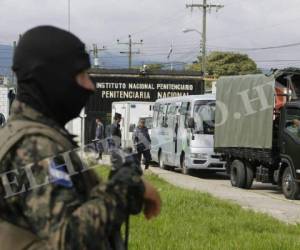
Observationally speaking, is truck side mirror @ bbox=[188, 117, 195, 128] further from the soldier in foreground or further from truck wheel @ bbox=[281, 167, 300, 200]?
the soldier in foreground

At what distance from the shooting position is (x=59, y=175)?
97.5 inches

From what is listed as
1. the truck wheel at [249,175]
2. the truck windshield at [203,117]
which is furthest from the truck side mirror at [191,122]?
the truck wheel at [249,175]

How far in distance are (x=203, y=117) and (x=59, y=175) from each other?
69.1 ft

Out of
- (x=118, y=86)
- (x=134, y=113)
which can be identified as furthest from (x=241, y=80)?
(x=118, y=86)

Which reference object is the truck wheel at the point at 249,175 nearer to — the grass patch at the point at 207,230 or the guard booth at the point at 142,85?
the grass patch at the point at 207,230

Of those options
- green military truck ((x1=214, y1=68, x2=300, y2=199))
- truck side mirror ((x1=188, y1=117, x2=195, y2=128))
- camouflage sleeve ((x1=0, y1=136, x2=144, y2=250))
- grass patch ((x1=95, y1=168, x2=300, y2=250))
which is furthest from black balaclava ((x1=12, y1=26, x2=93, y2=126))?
truck side mirror ((x1=188, y1=117, x2=195, y2=128))

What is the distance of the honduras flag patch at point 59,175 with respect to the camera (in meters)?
2.47

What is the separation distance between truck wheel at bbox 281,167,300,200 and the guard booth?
28.7 m

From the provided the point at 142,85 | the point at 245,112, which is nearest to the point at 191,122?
the point at 245,112

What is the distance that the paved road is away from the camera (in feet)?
45.7

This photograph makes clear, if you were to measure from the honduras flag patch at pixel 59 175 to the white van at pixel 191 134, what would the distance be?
20289mm

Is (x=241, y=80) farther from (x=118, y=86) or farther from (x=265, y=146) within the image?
(x=118, y=86)

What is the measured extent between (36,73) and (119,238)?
708 millimetres

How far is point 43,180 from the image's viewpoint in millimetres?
2469
